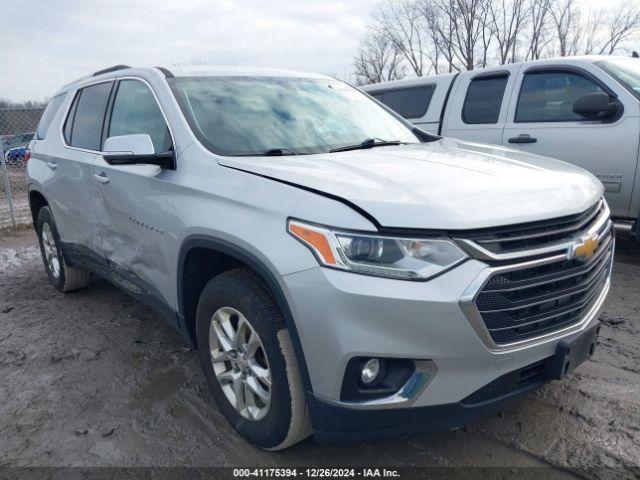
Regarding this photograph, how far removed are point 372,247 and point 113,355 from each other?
246 cm

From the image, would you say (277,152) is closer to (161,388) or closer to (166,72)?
(166,72)

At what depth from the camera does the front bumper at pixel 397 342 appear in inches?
73.5

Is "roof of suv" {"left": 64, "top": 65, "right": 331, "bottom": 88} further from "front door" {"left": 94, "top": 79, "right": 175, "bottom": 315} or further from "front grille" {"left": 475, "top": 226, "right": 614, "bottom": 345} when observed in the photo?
"front grille" {"left": 475, "top": 226, "right": 614, "bottom": 345}

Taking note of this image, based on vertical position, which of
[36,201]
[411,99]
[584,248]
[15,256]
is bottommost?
[15,256]

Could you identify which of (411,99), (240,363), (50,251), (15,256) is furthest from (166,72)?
(15,256)

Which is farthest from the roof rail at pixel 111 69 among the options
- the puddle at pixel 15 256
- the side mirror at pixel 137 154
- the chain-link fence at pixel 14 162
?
the chain-link fence at pixel 14 162

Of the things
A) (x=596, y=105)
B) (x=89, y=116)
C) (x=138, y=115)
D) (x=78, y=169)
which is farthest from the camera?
(x=596, y=105)

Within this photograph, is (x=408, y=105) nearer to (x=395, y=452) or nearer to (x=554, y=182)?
(x=554, y=182)

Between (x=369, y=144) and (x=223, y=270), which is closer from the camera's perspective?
Result: (x=223, y=270)

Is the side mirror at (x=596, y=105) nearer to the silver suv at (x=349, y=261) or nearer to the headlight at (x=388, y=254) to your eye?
the silver suv at (x=349, y=261)

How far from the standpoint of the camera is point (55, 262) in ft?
16.4

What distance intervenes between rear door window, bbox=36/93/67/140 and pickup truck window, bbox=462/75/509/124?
418 centimetres

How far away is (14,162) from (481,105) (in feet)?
64.0

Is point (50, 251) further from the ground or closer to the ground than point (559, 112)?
closer to the ground
